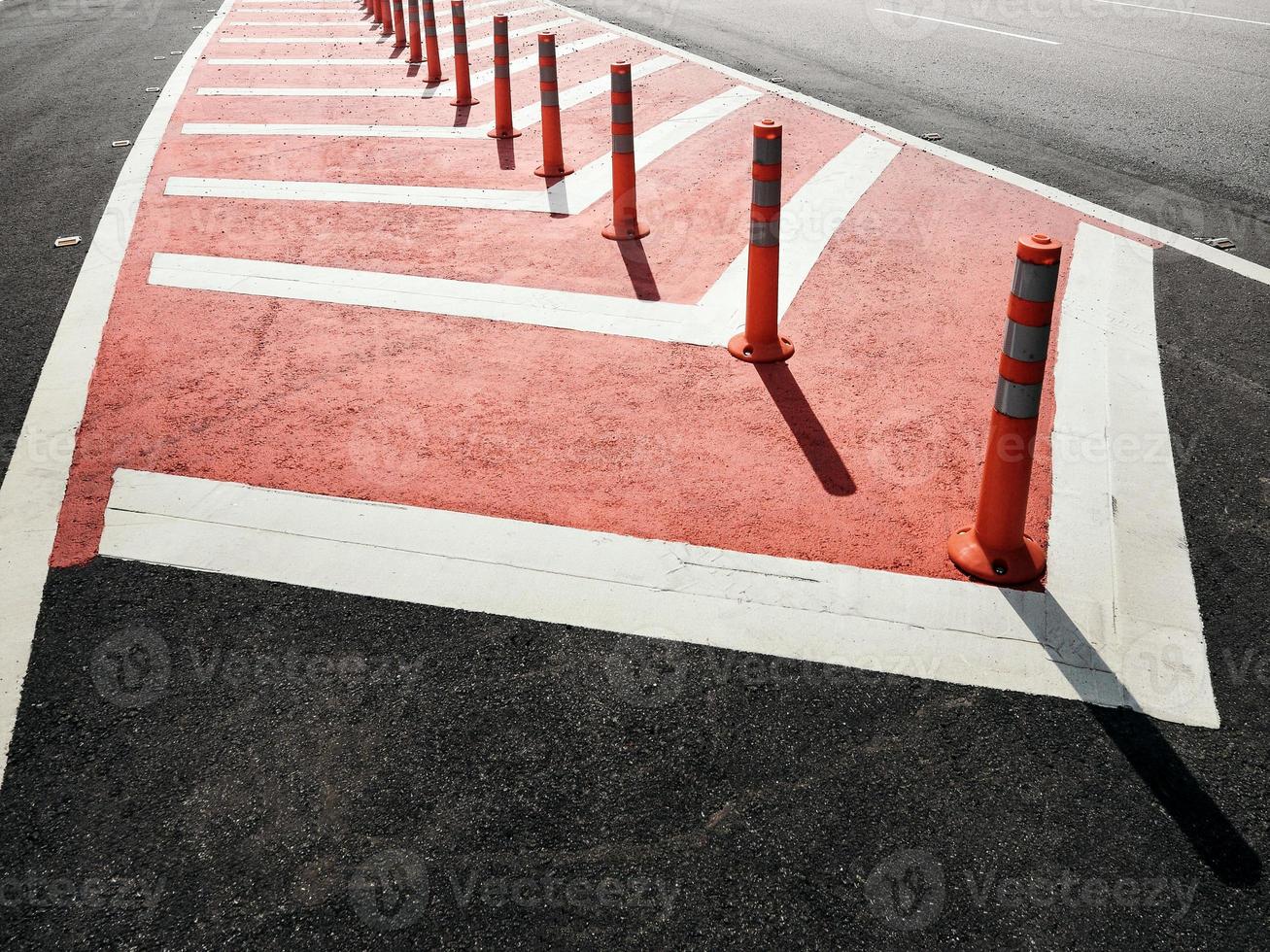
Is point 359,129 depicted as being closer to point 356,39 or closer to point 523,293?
point 523,293

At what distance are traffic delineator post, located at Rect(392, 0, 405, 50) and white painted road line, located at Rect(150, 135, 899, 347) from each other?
9456mm

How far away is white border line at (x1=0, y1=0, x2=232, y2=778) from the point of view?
12.0 feet

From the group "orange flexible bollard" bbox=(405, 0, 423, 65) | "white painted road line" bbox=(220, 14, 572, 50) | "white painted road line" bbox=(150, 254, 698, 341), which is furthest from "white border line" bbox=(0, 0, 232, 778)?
"white painted road line" bbox=(220, 14, 572, 50)

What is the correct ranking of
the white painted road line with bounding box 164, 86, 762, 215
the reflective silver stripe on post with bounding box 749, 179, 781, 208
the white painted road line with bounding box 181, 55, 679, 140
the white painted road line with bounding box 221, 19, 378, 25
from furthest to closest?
the white painted road line with bounding box 221, 19, 378, 25
the white painted road line with bounding box 181, 55, 679, 140
the white painted road line with bounding box 164, 86, 762, 215
the reflective silver stripe on post with bounding box 749, 179, 781, 208

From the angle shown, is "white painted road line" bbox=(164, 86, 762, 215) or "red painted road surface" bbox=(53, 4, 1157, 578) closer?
"red painted road surface" bbox=(53, 4, 1157, 578)

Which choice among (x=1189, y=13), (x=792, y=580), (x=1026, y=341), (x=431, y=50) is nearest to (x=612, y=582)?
(x=792, y=580)

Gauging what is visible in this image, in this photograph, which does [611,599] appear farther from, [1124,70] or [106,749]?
[1124,70]

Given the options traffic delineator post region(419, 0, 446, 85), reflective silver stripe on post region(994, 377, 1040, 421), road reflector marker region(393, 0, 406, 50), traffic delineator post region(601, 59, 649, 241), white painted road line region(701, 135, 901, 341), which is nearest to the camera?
reflective silver stripe on post region(994, 377, 1040, 421)

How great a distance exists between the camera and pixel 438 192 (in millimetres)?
8375

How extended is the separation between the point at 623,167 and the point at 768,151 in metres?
2.35

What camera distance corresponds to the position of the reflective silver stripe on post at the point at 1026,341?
346cm

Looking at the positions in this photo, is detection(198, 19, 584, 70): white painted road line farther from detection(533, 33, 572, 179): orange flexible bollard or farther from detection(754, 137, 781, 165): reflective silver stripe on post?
detection(754, 137, 781, 165): reflective silver stripe on post

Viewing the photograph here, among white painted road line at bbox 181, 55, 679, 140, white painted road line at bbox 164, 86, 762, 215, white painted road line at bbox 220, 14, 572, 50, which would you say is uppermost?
white painted road line at bbox 220, 14, 572, 50

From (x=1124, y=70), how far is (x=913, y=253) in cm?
718
